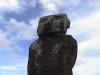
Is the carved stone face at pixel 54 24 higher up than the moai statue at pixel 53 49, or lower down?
higher up

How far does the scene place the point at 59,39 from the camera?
10.4m

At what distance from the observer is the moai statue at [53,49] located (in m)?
9.95

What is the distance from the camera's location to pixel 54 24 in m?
10.7

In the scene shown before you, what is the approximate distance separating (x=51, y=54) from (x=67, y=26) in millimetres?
1221

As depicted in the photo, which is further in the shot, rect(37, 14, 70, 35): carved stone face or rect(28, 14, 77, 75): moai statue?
rect(37, 14, 70, 35): carved stone face

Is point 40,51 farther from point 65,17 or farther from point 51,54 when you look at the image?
point 65,17

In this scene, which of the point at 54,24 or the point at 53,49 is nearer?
the point at 53,49

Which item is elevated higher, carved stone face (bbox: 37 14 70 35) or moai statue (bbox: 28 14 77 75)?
carved stone face (bbox: 37 14 70 35)

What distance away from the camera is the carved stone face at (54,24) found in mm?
10539

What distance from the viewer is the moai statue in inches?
392

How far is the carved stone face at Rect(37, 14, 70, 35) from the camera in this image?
34.6ft

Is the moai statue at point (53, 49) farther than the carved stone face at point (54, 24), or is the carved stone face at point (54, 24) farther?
the carved stone face at point (54, 24)

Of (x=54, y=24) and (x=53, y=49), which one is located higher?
(x=54, y=24)

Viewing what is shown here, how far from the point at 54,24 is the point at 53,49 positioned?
3.17 feet
